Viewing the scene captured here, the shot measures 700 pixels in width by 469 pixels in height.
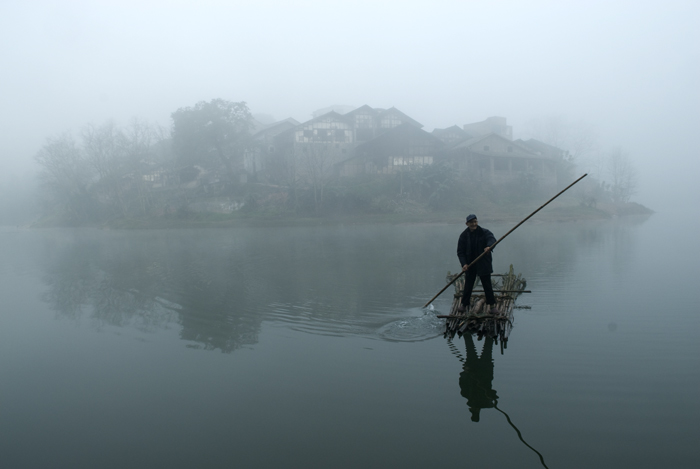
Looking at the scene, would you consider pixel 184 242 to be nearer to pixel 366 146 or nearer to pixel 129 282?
pixel 129 282

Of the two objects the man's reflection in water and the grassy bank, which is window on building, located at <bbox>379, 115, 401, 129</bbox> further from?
the man's reflection in water

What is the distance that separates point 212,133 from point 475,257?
41538 millimetres

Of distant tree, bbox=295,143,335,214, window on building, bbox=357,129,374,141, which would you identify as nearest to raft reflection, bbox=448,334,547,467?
distant tree, bbox=295,143,335,214

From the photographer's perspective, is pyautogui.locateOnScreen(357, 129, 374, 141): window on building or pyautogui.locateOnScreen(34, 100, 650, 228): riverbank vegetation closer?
pyautogui.locateOnScreen(34, 100, 650, 228): riverbank vegetation

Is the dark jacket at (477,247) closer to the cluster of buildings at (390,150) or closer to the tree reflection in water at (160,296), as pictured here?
the tree reflection in water at (160,296)

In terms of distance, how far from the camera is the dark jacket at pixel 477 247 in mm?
7621

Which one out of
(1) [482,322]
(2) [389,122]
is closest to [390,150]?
(2) [389,122]

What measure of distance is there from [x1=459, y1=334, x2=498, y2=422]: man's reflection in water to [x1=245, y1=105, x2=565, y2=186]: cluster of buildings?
34968 mm

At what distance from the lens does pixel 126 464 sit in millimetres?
4641

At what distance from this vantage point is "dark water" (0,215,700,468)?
472cm

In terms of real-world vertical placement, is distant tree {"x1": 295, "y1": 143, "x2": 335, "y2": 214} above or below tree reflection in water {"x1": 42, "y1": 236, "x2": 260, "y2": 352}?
above

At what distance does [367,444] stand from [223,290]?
8874 mm

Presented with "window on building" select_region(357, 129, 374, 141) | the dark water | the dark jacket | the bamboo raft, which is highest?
"window on building" select_region(357, 129, 374, 141)

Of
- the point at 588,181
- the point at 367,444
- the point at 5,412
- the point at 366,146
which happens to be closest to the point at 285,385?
the point at 367,444
